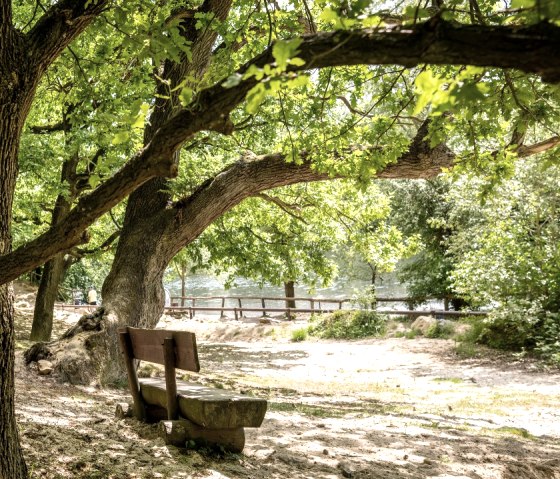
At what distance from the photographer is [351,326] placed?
21484mm

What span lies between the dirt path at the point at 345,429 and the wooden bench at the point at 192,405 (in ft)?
0.54

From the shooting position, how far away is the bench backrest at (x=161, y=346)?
195 inches

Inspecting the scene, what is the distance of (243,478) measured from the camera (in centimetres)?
447

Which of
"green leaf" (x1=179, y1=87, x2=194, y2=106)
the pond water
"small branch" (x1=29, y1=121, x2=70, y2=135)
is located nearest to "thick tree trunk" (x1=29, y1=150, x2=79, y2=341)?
"small branch" (x1=29, y1=121, x2=70, y2=135)

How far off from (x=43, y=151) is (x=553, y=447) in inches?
402

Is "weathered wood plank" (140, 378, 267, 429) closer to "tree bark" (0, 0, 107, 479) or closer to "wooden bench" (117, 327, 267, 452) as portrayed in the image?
"wooden bench" (117, 327, 267, 452)

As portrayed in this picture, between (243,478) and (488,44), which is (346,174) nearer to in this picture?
(243,478)

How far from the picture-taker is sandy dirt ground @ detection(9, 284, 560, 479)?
471 centimetres

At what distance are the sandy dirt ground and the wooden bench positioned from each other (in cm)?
17

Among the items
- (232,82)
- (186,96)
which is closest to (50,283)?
(186,96)

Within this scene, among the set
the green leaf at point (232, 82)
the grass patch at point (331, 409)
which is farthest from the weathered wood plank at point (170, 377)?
the green leaf at point (232, 82)

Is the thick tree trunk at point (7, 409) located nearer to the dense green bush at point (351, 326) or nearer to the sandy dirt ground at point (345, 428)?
the sandy dirt ground at point (345, 428)

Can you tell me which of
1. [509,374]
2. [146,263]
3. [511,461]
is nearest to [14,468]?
[511,461]

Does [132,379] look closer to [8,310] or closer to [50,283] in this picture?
[8,310]
